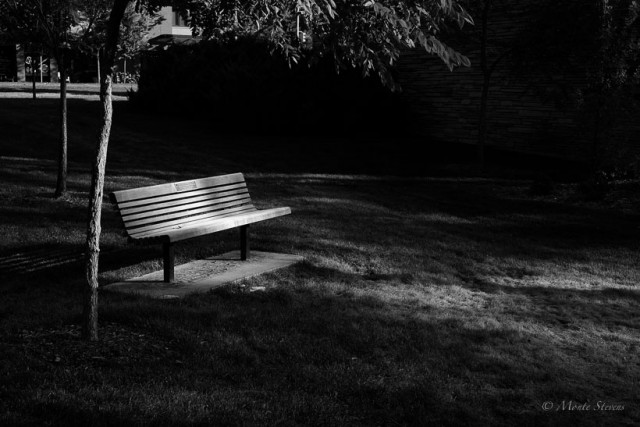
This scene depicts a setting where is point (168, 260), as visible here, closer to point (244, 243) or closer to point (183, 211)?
point (183, 211)

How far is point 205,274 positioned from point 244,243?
77cm

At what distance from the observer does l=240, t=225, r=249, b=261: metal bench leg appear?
8.41 metres

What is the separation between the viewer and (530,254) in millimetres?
9938

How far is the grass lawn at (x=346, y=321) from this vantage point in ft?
15.7

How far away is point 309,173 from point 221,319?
401 inches

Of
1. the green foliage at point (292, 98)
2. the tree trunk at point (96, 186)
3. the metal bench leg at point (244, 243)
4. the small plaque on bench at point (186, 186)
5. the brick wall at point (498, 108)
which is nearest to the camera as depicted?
the tree trunk at point (96, 186)

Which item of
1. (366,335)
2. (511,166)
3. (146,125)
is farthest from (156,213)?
(146,125)

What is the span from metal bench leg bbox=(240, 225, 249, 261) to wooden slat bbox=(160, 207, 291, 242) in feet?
0.42

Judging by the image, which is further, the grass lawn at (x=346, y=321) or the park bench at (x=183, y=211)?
the park bench at (x=183, y=211)

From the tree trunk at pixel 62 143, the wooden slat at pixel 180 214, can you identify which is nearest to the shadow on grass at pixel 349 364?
the wooden slat at pixel 180 214

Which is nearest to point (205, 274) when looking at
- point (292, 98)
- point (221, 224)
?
point (221, 224)

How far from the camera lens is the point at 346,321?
6516mm

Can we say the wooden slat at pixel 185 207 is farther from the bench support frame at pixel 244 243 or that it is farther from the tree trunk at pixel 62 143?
the tree trunk at pixel 62 143

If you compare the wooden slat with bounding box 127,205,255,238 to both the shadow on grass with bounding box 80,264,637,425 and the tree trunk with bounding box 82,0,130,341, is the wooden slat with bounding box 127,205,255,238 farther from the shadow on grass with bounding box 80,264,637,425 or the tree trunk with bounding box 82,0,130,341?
the tree trunk with bounding box 82,0,130,341
